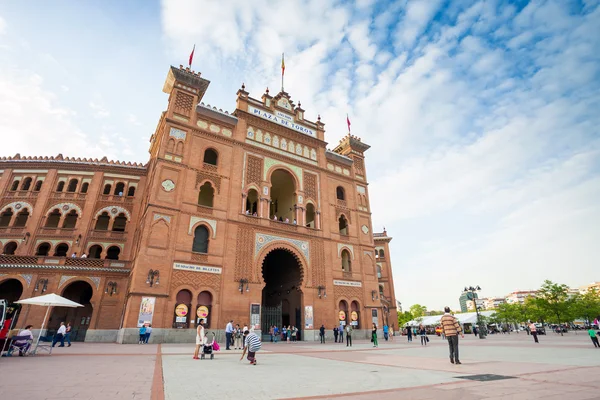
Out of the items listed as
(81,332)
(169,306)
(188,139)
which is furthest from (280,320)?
(188,139)

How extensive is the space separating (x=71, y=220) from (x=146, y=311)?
45.6 ft

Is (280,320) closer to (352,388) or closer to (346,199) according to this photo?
(346,199)

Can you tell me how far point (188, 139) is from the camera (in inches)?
936

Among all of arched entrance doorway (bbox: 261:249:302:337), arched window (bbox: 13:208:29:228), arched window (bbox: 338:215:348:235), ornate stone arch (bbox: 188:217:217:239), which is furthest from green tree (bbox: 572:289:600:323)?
arched window (bbox: 13:208:29:228)

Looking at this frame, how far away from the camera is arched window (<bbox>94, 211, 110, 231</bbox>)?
26.4 metres

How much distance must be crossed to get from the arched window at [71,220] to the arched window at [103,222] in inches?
63.0

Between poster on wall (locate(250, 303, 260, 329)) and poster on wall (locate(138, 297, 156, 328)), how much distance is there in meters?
6.30

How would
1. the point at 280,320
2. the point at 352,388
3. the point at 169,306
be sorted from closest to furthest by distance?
the point at 352,388, the point at 169,306, the point at 280,320

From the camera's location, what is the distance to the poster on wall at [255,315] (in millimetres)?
21250

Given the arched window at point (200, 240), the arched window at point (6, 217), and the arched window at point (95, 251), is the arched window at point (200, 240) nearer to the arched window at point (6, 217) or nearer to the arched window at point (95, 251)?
the arched window at point (95, 251)

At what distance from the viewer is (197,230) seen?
2205 cm

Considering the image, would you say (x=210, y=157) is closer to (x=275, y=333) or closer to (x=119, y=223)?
(x=119, y=223)

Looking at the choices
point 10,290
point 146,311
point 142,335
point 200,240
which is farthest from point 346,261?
point 10,290

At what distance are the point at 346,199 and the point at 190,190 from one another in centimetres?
1499
